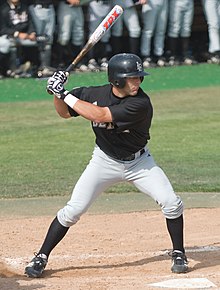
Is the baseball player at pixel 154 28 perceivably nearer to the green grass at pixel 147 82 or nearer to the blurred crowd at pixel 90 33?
the blurred crowd at pixel 90 33

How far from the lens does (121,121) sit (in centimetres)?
659

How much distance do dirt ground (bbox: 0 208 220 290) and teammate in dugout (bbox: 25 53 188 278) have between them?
22 centimetres

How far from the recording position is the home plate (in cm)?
625

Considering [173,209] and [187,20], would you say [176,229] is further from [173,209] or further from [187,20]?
[187,20]

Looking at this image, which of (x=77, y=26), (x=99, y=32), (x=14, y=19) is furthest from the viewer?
(x=77, y=26)

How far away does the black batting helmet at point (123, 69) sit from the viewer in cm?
658

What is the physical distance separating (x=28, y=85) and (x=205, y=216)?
331 inches

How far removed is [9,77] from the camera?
17.1 metres

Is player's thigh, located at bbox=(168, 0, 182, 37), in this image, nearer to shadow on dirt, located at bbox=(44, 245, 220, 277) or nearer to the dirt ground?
the dirt ground

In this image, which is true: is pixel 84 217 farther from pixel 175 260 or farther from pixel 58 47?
pixel 58 47

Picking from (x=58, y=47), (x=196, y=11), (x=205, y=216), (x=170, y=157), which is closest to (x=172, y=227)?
(x=205, y=216)

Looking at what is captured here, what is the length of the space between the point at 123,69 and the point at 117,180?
2.68 feet

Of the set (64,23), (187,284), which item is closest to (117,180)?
(187,284)

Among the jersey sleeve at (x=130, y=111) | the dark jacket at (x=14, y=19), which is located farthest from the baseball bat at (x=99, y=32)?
the dark jacket at (x=14, y=19)
